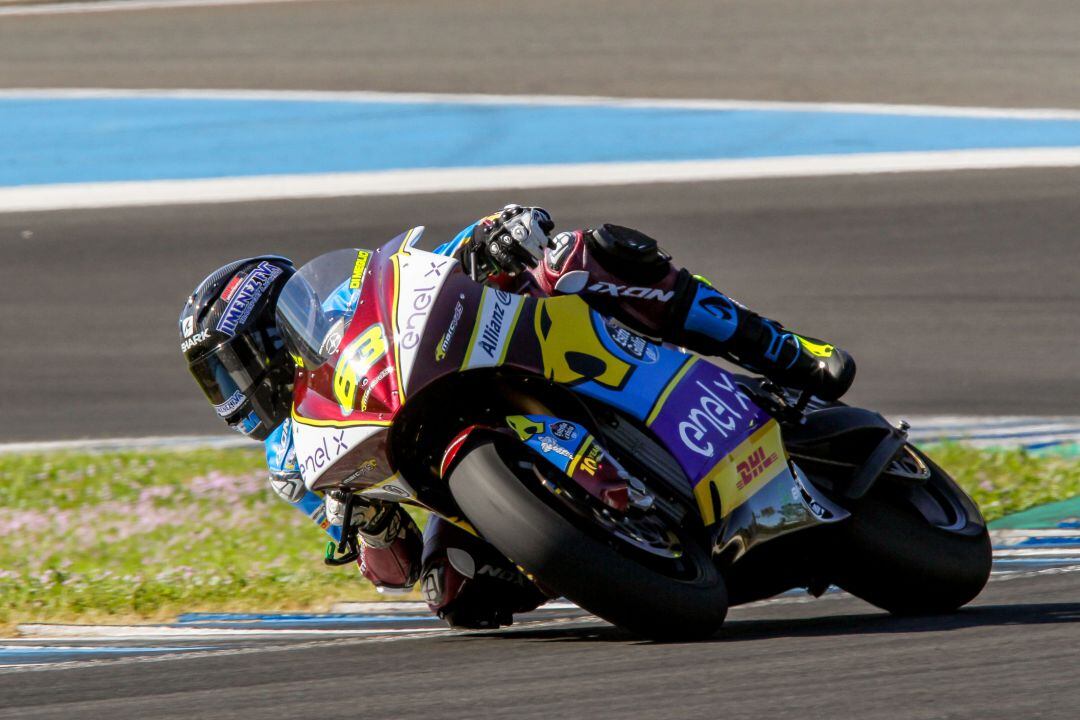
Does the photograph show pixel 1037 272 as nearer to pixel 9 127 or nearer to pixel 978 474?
pixel 978 474

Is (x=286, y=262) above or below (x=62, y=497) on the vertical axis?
above

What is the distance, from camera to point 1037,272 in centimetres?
914

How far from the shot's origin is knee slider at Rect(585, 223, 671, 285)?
435cm

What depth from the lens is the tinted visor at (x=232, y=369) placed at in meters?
4.23

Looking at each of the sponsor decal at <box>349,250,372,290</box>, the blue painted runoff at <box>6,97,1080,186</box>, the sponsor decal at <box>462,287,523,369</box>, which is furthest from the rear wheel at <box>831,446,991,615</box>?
the blue painted runoff at <box>6,97,1080,186</box>

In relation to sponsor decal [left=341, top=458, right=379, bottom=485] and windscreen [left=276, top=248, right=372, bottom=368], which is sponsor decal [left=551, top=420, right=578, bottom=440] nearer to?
sponsor decal [left=341, top=458, right=379, bottom=485]

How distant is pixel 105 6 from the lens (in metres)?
16.0

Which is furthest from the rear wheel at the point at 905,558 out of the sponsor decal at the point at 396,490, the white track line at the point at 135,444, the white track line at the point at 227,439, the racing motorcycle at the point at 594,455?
the white track line at the point at 135,444

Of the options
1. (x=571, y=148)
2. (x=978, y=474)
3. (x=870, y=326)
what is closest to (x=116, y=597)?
(x=978, y=474)

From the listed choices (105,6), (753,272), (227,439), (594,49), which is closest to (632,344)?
(227,439)

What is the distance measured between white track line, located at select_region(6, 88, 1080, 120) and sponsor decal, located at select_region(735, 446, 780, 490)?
26.8 ft

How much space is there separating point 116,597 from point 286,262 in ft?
6.53

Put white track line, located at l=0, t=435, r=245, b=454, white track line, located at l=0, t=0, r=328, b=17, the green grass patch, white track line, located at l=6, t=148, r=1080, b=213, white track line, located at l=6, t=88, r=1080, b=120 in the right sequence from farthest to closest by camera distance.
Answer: white track line, located at l=0, t=0, r=328, b=17 < white track line, located at l=6, t=88, r=1080, b=120 < white track line, located at l=6, t=148, r=1080, b=213 < white track line, located at l=0, t=435, r=245, b=454 < the green grass patch

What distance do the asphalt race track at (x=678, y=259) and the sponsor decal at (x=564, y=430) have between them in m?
0.52
